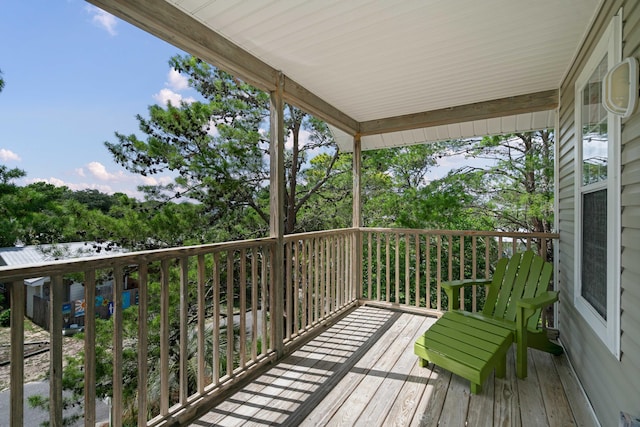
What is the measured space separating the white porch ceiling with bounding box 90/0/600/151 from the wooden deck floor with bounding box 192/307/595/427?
243 centimetres

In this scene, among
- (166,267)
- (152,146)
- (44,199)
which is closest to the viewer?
(166,267)

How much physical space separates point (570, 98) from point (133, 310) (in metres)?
5.71

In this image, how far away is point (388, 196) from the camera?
8266 millimetres

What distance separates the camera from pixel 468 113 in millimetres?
3666

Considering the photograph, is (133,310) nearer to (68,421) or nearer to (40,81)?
(68,421)

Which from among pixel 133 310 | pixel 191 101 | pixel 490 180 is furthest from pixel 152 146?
pixel 490 180

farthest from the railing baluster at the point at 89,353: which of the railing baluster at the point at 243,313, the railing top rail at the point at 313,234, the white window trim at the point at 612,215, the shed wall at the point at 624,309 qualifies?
the white window trim at the point at 612,215

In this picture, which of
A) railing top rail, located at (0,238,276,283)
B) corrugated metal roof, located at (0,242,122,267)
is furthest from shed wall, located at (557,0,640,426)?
corrugated metal roof, located at (0,242,122,267)

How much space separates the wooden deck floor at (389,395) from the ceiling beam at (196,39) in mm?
2374

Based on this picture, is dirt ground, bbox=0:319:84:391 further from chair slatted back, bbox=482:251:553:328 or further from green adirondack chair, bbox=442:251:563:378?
chair slatted back, bbox=482:251:553:328

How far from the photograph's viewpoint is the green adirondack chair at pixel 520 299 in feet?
7.79

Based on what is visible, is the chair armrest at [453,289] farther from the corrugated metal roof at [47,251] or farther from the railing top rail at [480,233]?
the corrugated metal roof at [47,251]

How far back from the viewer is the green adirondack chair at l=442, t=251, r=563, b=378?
7.79ft

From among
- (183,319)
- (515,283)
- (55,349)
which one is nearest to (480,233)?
(515,283)
